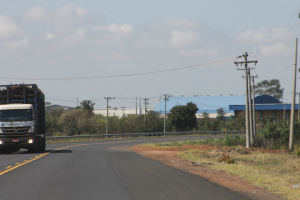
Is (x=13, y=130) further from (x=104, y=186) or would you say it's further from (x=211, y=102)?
(x=211, y=102)

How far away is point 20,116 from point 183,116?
66.5 meters

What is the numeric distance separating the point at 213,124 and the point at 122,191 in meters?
83.8

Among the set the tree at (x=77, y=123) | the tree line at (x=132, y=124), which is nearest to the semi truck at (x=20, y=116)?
the tree line at (x=132, y=124)

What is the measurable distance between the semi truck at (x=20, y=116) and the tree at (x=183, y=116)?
63.5 m

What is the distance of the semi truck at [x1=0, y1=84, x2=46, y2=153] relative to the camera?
96.9 feet

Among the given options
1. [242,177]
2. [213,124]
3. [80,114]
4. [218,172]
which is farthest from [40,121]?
[213,124]

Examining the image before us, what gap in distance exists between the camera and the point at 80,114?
299 feet

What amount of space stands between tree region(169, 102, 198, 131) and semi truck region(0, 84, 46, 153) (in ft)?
208

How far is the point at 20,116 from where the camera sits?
29609mm

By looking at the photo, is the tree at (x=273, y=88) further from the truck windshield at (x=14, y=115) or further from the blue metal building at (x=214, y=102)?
the truck windshield at (x=14, y=115)

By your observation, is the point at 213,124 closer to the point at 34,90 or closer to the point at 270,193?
the point at 34,90

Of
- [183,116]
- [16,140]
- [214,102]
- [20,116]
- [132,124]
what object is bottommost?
[132,124]

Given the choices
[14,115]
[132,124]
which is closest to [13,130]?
[14,115]

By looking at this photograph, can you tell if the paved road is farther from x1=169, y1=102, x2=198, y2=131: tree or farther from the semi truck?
x1=169, y1=102, x2=198, y2=131: tree
